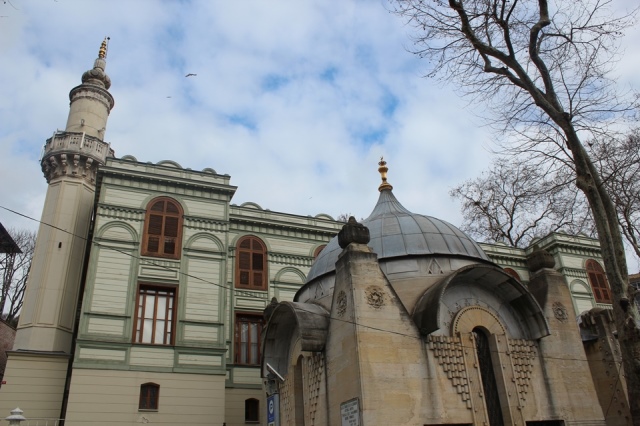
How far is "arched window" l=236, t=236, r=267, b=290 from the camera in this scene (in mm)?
26234

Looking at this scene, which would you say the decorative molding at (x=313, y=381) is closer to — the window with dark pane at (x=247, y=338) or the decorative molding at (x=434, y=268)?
the decorative molding at (x=434, y=268)

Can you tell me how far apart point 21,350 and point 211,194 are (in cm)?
1043

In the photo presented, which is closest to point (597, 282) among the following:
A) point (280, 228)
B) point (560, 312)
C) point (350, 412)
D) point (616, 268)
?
point (280, 228)

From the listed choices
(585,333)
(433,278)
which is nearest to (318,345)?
(433,278)

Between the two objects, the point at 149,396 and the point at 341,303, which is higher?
the point at 341,303

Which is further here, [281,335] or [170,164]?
[170,164]

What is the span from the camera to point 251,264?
2673cm

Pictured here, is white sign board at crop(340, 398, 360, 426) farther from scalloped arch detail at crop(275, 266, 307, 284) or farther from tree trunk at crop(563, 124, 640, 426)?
scalloped arch detail at crop(275, 266, 307, 284)

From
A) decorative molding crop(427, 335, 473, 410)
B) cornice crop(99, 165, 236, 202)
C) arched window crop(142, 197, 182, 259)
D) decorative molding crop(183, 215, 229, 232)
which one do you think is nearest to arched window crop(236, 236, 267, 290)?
decorative molding crop(183, 215, 229, 232)

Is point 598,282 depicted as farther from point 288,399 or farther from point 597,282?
point 288,399

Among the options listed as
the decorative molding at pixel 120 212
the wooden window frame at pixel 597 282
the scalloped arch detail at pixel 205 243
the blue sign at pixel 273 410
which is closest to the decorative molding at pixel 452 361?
the blue sign at pixel 273 410

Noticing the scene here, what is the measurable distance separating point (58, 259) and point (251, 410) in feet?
36.3

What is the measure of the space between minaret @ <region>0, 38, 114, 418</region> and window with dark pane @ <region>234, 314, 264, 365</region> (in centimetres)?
721

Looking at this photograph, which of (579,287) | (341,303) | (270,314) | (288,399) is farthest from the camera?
(579,287)
